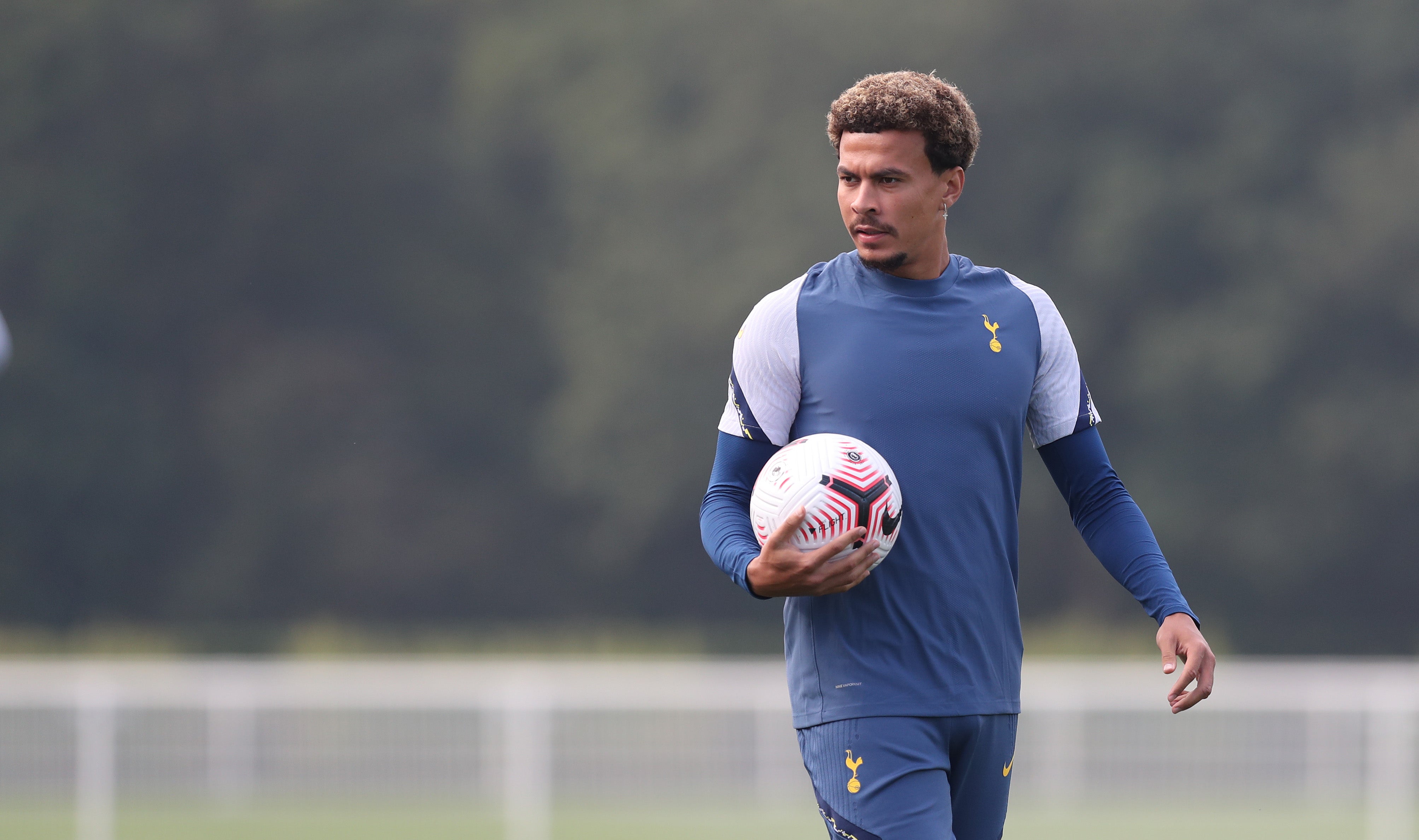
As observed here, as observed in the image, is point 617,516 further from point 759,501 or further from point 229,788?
point 759,501

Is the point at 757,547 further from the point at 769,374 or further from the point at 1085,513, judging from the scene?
the point at 1085,513

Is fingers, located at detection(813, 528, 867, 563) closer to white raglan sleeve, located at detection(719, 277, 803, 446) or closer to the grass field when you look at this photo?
white raglan sleeve, located at detection(719, 277, 803, 446)

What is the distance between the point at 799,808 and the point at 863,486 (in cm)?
1109

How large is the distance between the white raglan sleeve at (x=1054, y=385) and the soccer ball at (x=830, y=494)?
1.56 feet

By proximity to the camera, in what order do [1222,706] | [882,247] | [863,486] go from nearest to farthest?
[863,486]
[882,247]
[1222,706]

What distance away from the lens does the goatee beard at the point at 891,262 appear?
13.4ft

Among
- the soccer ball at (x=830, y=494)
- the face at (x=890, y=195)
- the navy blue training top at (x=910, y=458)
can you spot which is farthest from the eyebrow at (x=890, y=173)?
the soccer ball at (x=830, y=494)

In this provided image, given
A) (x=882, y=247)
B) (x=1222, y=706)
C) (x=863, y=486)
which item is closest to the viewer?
(x=863, y=486)

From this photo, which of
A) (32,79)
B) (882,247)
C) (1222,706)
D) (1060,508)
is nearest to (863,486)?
(882,247)

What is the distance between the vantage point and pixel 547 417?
3384 centimetres

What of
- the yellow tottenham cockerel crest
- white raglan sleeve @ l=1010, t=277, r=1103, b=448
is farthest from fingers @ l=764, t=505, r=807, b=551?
white raglan sleeve @ l=1010, t=277, r=1103, b=448

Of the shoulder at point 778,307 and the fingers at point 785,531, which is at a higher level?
the shoulder at point 778,307

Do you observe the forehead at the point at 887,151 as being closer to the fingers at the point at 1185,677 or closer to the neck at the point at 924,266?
the neck at the point at 924,266

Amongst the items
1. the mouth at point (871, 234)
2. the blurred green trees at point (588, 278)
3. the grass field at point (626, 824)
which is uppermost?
the blurred green trees at point (588, 278)
